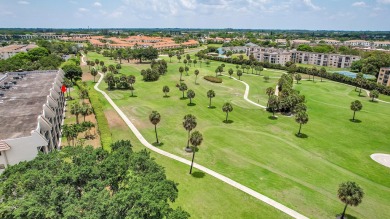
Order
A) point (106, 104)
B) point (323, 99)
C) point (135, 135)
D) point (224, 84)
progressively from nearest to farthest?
point (135, 135) → point (106, 104) → point (323, 99) → point (224, 84)

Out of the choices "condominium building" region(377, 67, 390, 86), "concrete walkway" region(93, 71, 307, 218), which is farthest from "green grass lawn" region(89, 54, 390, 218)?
"condominium building" region(377, 67, 390, 86)

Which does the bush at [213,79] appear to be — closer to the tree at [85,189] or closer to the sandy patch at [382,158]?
the sandy patch at [382,158]

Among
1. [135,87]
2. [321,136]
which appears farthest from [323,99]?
[135,87]

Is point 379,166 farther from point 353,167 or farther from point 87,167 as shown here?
point 87,167

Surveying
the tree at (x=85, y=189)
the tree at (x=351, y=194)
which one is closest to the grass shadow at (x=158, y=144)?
the tree at (x=85, y=189)

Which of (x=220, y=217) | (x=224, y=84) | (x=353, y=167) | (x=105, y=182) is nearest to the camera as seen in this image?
(x=105, y=182)

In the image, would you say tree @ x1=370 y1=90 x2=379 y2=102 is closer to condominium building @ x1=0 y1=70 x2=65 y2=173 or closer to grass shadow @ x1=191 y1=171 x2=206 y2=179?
grass shadow @ x1=191 y1=171 x2=206 y2=179
